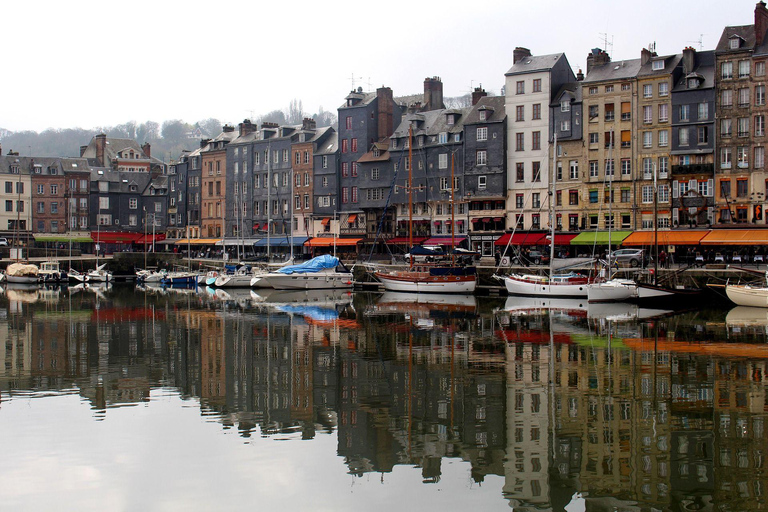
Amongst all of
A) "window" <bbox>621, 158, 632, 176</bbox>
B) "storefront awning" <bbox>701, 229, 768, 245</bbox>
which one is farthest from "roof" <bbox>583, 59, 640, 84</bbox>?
"storefront awning" <bbox>701, 229, 768, 245</bbox>

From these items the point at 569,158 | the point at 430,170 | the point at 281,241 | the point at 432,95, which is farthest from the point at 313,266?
the point at 432,95

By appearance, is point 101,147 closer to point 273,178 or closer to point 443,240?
point 273,178

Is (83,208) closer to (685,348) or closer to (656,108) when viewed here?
(656,108)

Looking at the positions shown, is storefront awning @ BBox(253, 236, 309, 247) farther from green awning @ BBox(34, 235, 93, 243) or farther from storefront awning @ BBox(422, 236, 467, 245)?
green awning @ BBox(34, 235, 93, 243)

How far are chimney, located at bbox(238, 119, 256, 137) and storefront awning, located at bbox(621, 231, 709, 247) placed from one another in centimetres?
4846

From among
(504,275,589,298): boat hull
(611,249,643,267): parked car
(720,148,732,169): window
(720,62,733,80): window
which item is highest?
(720,62,733,80): window

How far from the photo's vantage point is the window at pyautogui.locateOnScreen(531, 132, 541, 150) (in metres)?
65.2

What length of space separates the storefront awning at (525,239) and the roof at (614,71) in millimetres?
11979

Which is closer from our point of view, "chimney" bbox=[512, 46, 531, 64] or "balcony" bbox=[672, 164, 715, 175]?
"balcony" bbox=[672, 164, 715, 175]

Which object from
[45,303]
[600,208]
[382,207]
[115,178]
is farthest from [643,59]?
[115,178]

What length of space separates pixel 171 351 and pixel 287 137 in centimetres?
5820

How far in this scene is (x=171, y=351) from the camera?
28.7m

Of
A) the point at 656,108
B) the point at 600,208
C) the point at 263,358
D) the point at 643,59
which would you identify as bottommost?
the point at 263,358

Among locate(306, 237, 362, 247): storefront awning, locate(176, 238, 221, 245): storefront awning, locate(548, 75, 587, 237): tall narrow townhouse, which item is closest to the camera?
locate(548, 75, 587, 237): tall narrow townhouse
